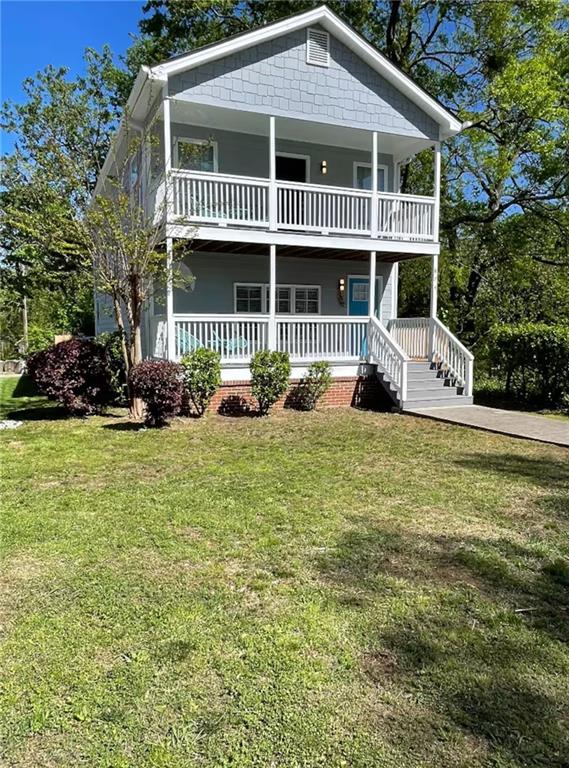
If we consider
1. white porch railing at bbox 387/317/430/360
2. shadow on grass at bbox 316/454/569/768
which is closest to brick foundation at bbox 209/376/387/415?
white porch railing at bbox 387/317/430/360

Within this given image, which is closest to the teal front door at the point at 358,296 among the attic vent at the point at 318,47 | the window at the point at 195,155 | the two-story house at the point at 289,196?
the two-story house at the point at 289,196

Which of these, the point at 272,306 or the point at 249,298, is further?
the point at 249,298

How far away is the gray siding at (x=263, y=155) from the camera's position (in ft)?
44.2

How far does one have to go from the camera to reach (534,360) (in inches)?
511

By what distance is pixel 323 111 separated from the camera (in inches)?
498

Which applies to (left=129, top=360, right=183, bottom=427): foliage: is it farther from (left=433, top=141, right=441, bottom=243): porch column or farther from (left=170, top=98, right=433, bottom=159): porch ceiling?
(left=433, top=141, right=441, bottom=243): porch column

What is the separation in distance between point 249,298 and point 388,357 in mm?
4439

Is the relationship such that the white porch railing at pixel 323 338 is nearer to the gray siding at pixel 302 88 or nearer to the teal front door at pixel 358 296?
the teal front door at pixel 358 296

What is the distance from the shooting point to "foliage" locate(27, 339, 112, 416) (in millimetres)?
10039

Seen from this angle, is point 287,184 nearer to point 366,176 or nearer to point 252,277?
point 252,277

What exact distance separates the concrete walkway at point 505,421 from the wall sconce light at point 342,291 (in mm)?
4945

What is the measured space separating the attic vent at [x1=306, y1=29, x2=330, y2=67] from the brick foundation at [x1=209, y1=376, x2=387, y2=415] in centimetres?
757

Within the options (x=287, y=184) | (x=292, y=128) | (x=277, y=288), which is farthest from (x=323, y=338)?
(x=292, y=128)

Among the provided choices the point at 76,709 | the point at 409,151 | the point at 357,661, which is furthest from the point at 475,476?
the point at 409,151
